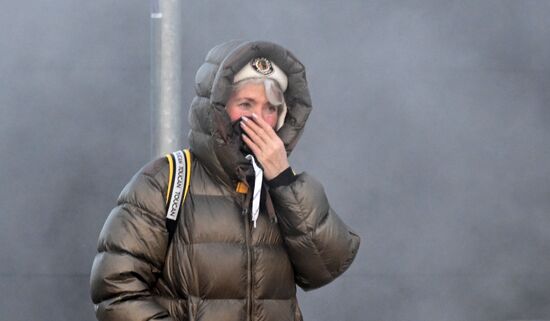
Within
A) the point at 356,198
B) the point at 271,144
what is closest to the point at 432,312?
the point at 356,198

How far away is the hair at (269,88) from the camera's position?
12.8ft

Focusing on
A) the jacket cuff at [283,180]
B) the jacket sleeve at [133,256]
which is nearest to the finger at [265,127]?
the jacket cuff at [283,180]

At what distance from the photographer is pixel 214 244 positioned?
371 centimetres

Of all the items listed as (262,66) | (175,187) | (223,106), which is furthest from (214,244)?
(262,66)

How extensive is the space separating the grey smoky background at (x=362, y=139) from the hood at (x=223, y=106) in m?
3.03

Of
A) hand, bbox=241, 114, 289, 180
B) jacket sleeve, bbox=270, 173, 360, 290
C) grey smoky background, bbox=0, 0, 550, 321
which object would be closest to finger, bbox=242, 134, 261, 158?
hand, bbox=241, 114, 289, 180

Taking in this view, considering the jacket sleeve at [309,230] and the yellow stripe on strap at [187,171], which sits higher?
the yellow stripe on strap at [187,171]

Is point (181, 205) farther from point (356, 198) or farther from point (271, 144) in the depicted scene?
point (356, 198)

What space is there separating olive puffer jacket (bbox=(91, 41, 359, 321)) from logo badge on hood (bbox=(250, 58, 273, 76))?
0.04 meters

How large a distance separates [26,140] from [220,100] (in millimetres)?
3260

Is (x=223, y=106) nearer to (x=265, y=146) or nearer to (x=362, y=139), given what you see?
(x=265, y=146)

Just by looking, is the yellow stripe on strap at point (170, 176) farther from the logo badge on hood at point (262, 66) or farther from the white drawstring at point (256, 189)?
the logo badge on hood at point (262, 66)

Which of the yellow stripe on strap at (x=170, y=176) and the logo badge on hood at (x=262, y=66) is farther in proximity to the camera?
the logo badge on hood at (x=262, y=66)

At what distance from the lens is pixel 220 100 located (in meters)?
3.82
